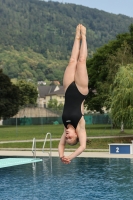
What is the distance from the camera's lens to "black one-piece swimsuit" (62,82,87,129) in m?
6.68

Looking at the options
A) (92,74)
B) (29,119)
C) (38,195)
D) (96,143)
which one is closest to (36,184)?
(38,195)

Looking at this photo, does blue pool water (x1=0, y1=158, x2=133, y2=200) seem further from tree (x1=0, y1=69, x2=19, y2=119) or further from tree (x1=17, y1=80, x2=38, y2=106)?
tree (x1=17, y1=80, x2=38, y2=106)

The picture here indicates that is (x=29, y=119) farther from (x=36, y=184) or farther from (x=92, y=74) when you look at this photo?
(x=36, y=184)

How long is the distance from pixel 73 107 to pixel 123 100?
981 inches

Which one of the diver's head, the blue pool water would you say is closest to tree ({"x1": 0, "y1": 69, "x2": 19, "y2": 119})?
the blue pool water

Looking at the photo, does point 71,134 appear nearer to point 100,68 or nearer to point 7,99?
point 100,68

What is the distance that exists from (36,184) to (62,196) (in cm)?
257

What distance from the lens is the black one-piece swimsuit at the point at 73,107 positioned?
263 inches

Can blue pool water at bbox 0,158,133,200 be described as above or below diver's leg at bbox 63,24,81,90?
below

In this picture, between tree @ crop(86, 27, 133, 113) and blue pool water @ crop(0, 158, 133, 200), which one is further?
tree @ crop(86, 27, 133, 113)

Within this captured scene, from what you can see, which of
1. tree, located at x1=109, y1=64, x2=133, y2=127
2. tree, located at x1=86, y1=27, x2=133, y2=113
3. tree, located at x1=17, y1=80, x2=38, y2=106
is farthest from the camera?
tree, located at x1=17, y1=80, x2=38, y2=106

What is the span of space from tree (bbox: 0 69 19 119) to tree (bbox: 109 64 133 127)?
42696 millimetres

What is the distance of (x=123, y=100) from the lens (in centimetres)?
3136

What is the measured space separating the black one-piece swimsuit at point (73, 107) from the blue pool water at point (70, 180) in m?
8.48
